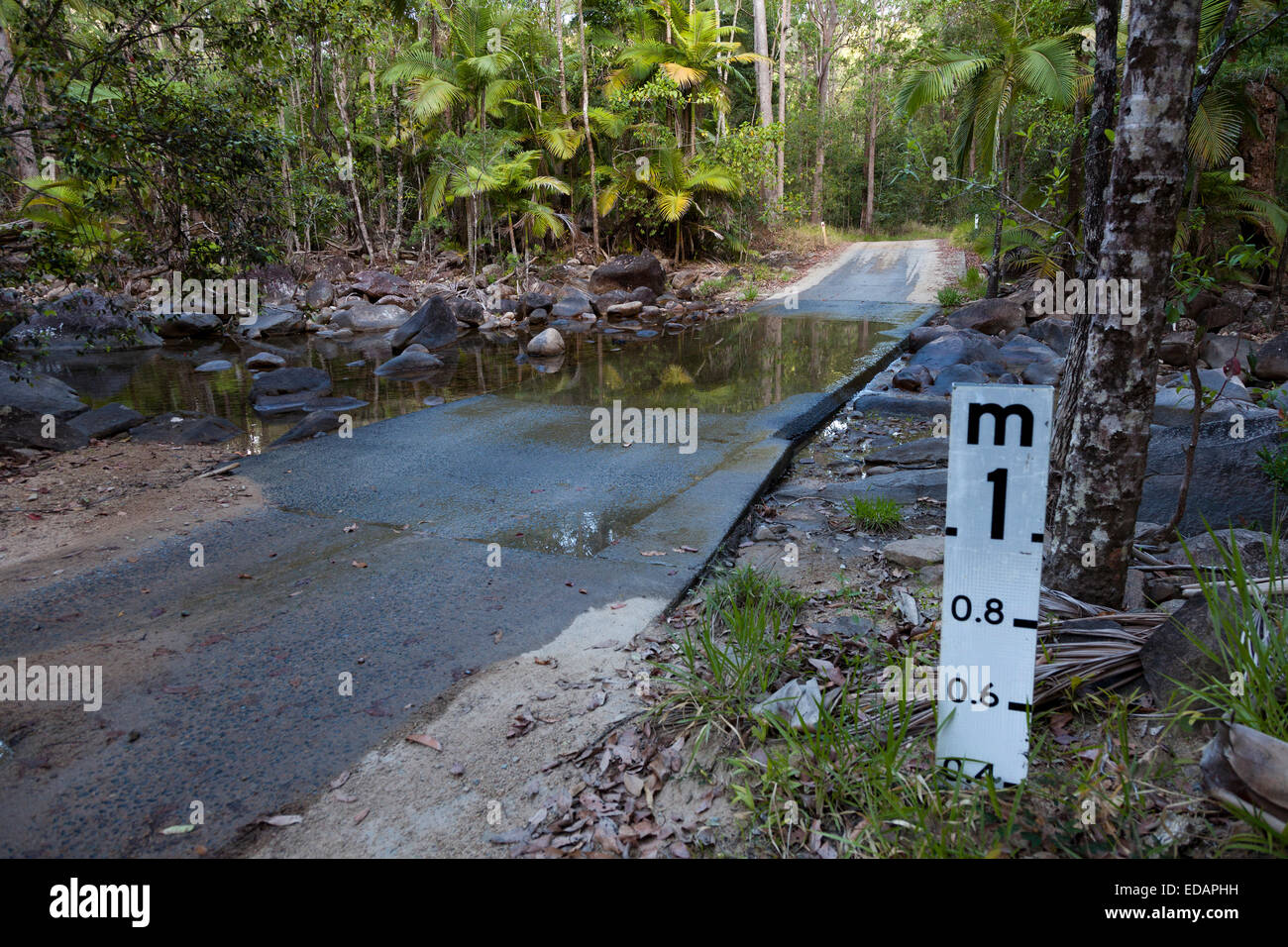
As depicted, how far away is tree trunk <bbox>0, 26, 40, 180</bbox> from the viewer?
606cm

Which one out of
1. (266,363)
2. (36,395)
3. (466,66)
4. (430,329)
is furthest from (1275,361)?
(466,66)

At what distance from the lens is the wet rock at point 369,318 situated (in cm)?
1984

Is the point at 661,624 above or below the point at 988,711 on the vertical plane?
below

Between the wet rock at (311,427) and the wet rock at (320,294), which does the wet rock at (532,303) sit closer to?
the wet rock at (320,294)

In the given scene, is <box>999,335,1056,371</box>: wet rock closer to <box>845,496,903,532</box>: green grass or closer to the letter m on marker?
<box>845,496,903,532</box>: green grass

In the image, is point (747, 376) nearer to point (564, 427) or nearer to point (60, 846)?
point (564, 427)

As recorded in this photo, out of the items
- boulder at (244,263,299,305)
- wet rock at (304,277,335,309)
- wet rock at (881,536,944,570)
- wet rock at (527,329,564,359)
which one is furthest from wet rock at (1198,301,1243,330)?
boulder at (244,263,299,305)

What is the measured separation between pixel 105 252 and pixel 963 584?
8052 mm

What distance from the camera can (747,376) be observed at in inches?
468

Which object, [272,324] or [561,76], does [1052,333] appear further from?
[561,76]

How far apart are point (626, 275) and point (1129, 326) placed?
61.8 feet

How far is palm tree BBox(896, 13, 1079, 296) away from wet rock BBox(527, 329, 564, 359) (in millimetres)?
7511

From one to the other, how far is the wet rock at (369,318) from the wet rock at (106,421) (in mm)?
10220
